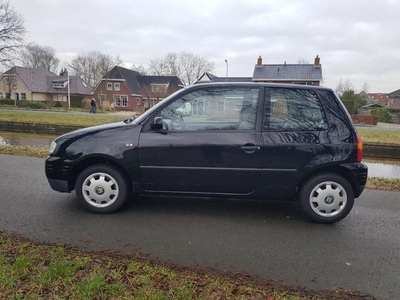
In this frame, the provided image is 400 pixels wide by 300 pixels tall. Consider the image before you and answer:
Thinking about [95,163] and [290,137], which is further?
[95,163]

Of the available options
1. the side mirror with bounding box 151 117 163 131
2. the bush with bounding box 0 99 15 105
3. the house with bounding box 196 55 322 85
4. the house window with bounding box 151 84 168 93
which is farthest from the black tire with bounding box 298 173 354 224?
the bush with bounding box 0 99 15 105

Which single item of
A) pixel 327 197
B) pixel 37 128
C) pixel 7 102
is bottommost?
pixel 327 197

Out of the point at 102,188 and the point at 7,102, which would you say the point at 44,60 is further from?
the point at 102,188

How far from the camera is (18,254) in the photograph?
2711 millimetres

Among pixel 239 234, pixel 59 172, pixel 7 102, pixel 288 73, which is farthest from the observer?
pixel 7 102

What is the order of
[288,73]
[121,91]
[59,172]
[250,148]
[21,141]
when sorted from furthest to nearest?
1. [121,91]
2. [288,73]
3. [21,141]
4. [59,172]
5. [250,148]

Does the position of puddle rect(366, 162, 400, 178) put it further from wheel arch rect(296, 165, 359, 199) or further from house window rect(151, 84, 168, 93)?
house window rect(151, 84, 168, 93)

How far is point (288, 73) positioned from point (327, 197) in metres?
40.6

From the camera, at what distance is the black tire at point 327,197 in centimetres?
360

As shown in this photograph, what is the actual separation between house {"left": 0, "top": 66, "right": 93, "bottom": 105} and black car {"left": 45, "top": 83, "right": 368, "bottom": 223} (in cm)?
4882

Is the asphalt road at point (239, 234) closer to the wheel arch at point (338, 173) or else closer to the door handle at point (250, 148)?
the wheel arch at point (338, 173)

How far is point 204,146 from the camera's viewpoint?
3568 millimetres

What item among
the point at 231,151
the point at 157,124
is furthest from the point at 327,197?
the point at 157,124

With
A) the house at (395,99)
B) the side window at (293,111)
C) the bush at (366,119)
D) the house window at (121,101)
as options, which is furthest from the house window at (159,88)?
the house at (395,99)
